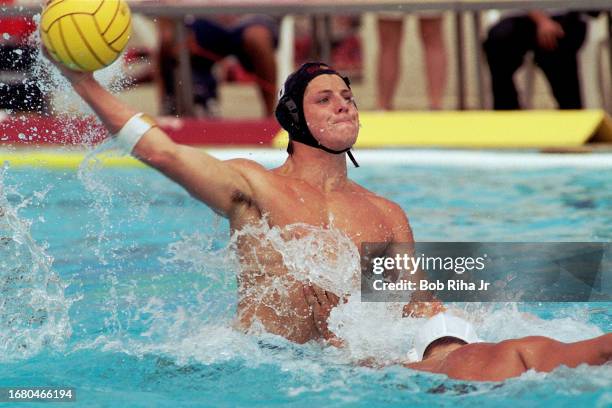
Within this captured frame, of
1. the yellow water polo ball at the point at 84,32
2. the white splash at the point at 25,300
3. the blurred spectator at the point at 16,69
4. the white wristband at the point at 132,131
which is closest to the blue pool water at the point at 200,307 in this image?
the white splash at the point at 25,300

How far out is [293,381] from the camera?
137 inches

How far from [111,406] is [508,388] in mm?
1103

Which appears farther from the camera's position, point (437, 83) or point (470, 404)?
point (437, 83)

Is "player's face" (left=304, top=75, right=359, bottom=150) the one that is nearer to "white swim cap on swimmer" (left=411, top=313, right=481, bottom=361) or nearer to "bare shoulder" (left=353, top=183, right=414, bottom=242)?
"bare shoulder" (left=353, top=183, right=414, bottom=242)

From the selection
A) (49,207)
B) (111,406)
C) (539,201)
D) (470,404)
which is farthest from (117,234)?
(470,404)

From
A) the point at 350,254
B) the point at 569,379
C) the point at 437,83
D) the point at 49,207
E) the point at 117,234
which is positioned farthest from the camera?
the point at 437,83

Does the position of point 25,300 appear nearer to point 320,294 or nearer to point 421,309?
point 320,294

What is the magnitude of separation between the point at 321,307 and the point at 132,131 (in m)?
0.88

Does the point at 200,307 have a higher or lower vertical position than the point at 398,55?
lower

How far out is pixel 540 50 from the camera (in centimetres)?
835

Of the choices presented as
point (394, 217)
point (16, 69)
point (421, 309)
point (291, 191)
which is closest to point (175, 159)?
point (291, 191)

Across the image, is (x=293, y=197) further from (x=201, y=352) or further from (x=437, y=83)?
(x=437, y=83)

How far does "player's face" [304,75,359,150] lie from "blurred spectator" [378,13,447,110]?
14.9 feet

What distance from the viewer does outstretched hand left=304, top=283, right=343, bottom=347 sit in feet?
12.3
